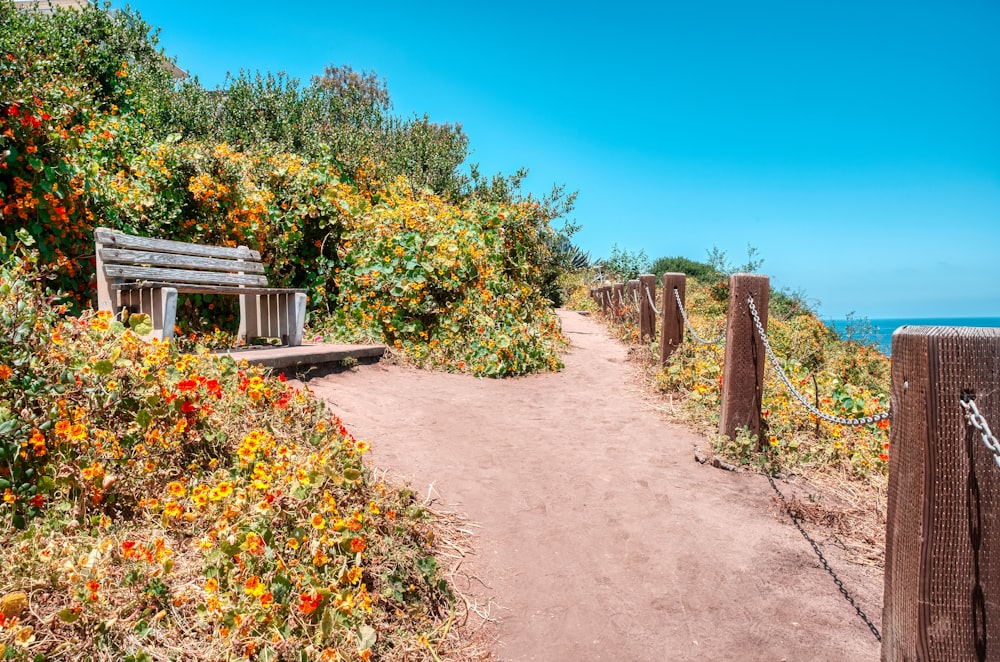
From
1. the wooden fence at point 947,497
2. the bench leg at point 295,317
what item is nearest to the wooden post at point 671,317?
the bench leg at point 295,317

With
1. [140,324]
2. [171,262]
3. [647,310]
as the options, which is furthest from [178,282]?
[647,310]

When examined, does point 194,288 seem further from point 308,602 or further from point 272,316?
point 308,602

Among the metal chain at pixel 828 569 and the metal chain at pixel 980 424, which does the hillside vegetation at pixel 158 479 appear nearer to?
the metal chain at pixel 828 569

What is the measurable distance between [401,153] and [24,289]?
1119 cm

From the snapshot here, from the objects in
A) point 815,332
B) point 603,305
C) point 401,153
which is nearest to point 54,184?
point 401,153

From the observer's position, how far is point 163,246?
19.9ft

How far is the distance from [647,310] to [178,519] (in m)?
7.44

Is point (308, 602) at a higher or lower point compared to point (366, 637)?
higher

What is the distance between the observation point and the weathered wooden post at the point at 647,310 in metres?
9.45

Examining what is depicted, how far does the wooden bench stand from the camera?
539 centimetres

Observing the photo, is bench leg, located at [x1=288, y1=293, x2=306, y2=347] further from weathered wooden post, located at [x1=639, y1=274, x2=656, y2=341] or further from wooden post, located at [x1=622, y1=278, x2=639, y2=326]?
wooden post, located at [x1=622, y1=278, x2=639, y2=326]

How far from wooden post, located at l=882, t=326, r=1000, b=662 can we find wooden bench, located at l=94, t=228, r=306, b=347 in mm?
4931

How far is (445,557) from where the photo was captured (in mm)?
3418

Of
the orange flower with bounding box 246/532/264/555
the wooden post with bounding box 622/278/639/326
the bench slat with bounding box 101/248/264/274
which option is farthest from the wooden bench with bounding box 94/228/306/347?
the wooden post with bounding box 622/278/639/326
